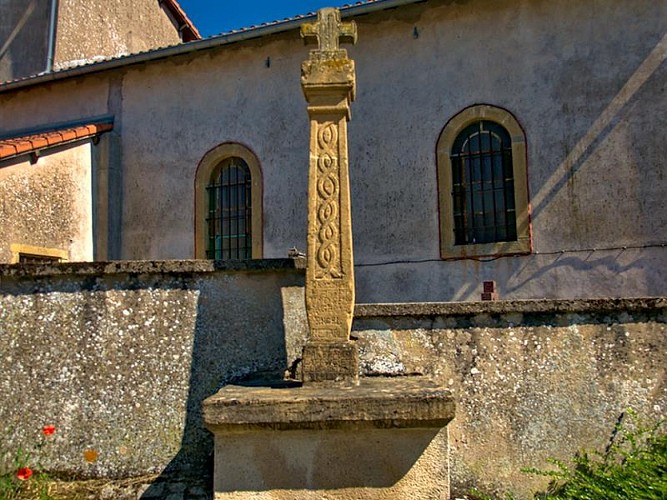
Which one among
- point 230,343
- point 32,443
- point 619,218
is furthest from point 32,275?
point 619,218

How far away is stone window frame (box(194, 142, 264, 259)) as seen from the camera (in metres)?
10.5

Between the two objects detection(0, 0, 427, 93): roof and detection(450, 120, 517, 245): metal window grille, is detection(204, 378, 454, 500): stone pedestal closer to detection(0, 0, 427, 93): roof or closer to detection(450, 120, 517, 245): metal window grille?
detection(450, 120, 517, 245): metal window grille

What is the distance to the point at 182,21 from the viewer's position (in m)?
17.6

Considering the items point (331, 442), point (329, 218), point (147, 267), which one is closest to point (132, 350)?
point (147, 267)

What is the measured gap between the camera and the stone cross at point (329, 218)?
429 cm

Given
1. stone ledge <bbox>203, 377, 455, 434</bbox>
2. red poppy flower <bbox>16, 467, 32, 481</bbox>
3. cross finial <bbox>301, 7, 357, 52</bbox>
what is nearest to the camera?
stone ledge <bbox>203, 377, 455, 434</bbox>

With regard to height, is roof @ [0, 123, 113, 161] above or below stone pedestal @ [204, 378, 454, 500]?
above

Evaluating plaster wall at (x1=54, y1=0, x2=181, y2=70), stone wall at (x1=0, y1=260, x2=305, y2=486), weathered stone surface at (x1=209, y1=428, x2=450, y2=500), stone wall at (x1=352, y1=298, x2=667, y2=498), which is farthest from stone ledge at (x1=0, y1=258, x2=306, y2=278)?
plaster wall at (x1=54, y1=0, x2=181, y2=70)

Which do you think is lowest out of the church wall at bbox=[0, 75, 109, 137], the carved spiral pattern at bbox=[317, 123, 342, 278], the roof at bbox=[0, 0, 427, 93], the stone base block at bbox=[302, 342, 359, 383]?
the stone base block at bbox=[302, 342, 359, 383]

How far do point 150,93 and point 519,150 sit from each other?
6495mm

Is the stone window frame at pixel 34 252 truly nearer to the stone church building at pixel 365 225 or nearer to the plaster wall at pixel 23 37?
the stone church building at pixel 365 225

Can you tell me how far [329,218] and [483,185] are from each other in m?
5.42

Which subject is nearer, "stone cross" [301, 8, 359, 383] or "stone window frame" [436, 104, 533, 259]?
"stone cross" [301, 8, 359, 383]

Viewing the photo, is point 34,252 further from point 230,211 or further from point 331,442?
point 331,442
